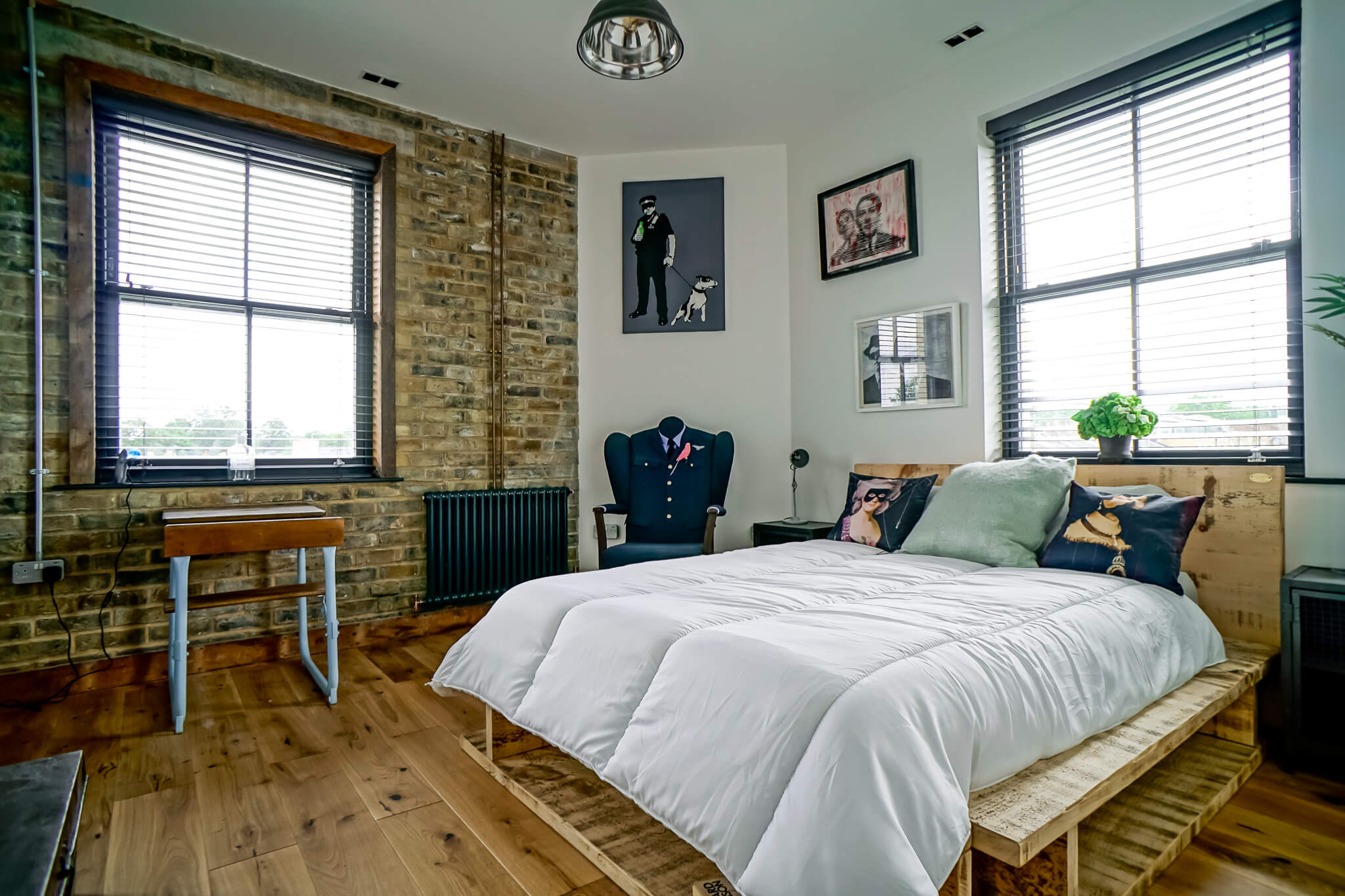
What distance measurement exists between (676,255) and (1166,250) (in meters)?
2.59

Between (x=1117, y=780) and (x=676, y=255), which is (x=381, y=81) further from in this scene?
(x=1117, y=780)

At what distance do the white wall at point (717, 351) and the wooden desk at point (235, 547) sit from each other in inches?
73.5

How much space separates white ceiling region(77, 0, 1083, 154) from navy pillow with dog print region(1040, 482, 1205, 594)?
222cm

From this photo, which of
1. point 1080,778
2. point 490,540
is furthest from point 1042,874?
point 490,540

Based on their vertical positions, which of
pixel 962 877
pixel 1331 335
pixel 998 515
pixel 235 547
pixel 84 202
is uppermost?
pixel 84 202

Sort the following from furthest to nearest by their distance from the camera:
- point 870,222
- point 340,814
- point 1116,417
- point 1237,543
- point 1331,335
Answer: point 870,222 → point 1116,417 → point 1237,543 → point 1331,335 → point 340,814

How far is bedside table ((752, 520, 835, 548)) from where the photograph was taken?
3.71m

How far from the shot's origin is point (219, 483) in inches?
128

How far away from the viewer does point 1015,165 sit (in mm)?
3426

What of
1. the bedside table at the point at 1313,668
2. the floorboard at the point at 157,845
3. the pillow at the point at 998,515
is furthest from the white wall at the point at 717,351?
the floorboard at the point at 157,845

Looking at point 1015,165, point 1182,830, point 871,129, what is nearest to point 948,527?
point 1182,830

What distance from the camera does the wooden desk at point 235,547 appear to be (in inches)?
99.2

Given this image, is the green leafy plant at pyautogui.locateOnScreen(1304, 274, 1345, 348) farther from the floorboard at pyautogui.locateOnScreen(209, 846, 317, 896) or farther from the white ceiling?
the floorboard at pyautogui.locateOnScreen(209, 846, 317, 896)

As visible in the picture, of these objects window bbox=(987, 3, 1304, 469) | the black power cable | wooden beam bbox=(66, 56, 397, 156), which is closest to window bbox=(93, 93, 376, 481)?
wooden beam bbox=(66, 56, 397, 156)
